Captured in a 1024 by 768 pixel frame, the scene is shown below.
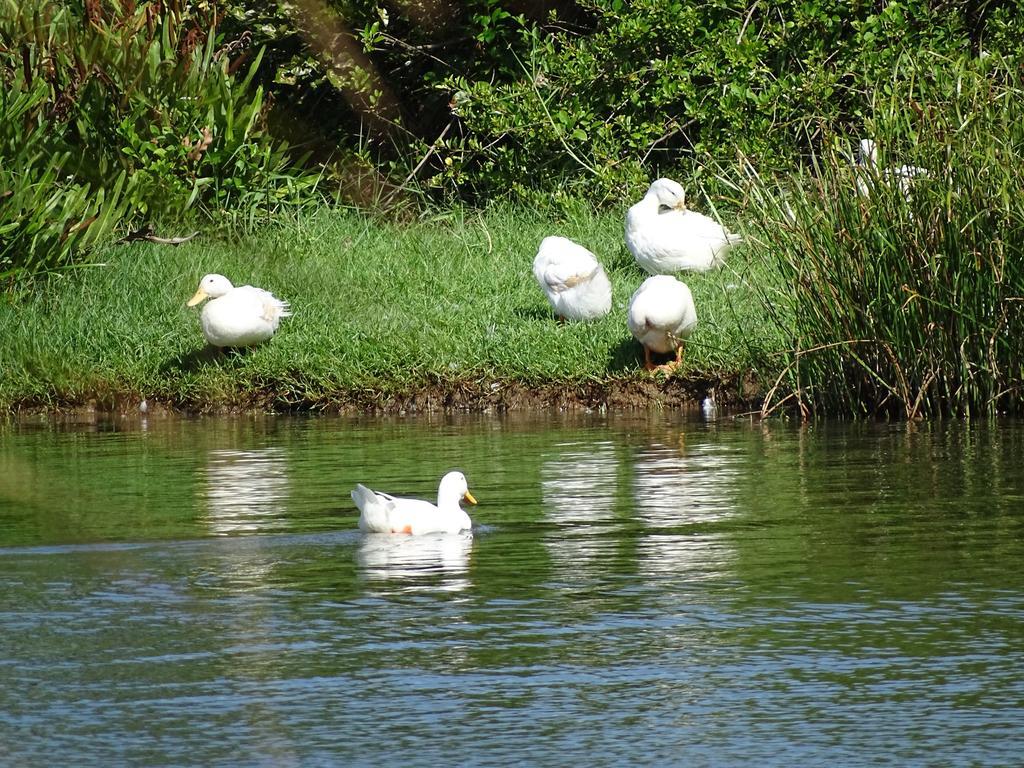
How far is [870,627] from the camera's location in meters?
5.24

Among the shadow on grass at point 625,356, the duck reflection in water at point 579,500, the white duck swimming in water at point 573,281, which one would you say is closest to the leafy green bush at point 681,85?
the white duck swimming in water at point 573,281

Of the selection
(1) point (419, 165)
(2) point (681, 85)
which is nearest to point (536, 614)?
(2) point (681, 85)

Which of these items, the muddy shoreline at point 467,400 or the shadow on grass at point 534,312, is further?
the shadow on grass at point 534,312

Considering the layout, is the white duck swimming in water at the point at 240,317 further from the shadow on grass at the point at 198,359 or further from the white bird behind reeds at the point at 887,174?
the white bird behind reeds at the point at 887,174

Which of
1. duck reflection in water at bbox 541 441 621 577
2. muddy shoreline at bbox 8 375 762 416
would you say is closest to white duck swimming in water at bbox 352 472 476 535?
duck reflection in water at bbox 541 441 621 577

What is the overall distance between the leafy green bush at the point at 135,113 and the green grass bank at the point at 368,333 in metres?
0.59

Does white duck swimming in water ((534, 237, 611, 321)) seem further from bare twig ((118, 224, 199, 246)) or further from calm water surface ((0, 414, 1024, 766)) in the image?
bare twig ((118, 224, 199, 246))

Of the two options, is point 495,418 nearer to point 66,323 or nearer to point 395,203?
point 66,323

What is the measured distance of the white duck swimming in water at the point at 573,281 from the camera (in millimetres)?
12289

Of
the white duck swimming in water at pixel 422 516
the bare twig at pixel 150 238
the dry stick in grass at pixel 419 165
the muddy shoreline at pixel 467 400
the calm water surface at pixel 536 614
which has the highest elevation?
the dry stick in grass at pixel 419 165

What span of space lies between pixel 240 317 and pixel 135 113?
12.2ft

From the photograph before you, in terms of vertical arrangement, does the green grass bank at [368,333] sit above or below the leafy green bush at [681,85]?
below

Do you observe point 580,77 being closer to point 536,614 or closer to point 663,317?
point 663,317

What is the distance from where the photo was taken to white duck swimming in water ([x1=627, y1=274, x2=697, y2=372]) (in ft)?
36.3
